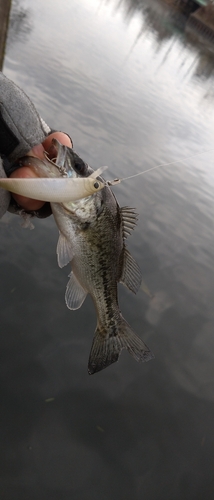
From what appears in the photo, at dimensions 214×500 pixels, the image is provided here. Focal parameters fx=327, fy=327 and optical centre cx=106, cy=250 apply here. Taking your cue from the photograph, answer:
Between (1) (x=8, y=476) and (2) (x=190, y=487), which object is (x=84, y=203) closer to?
(1) (x=8, y=476)

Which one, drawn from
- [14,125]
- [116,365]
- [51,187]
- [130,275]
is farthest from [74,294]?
[116,365]

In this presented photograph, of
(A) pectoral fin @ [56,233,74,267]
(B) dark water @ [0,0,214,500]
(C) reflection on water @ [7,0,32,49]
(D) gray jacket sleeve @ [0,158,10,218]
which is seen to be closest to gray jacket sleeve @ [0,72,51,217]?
(D) gray jacket sleeve @ [0,158,10,218]

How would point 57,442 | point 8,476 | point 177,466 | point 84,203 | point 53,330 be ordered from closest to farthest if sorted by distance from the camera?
point 84,203
point 8,476
point 57,442
point 177,466
point 53,330

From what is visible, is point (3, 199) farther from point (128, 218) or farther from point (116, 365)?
point (116, 365)

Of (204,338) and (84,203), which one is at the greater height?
(84,203)

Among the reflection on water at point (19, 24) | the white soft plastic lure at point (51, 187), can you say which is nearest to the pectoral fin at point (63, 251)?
the white soft plastic lure at point (51, 187)

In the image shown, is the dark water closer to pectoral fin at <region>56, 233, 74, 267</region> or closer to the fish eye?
pectoral fin at <region>56, 233, 74, 267</region>

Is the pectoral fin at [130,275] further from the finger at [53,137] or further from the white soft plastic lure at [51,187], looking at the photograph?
the finger at [53,137]

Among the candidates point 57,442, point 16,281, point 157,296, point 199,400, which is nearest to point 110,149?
point 157,296
